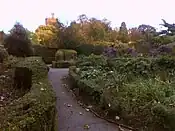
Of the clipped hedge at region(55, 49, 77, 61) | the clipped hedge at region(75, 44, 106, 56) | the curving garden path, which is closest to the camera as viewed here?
the curving garden path

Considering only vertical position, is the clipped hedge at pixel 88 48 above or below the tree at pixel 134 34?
below

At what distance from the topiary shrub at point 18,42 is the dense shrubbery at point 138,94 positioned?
870 centimetres

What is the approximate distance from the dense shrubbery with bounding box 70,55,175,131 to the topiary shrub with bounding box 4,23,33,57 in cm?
870

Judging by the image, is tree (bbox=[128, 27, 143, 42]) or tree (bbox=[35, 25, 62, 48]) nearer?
tree (bbox=[35, 25, 62, 48])

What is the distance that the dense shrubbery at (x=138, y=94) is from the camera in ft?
20.2

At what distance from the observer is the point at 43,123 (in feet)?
15.4

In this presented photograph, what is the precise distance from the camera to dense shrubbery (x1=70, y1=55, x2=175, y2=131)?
20.2 feet

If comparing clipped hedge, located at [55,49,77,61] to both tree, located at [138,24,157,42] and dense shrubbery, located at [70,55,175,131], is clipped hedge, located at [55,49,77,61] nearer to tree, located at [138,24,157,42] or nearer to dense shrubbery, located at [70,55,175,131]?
tree, located at [138,24,157,42]

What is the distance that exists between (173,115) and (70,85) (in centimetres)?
728

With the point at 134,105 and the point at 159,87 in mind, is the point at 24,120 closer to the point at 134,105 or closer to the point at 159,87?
the point at 134,105

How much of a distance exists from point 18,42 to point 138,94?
13674 mm

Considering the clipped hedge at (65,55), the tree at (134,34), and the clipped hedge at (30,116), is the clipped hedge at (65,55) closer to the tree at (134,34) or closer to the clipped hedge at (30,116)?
the tree at (134,34)

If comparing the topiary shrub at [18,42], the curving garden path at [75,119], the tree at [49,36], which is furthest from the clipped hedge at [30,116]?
the tree at [49,36]

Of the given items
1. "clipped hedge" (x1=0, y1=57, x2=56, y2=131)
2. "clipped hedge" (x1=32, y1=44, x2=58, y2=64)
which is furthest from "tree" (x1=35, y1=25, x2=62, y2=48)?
"clipped hedge" (x1=0, y1=57, x2=56, y2=131)
